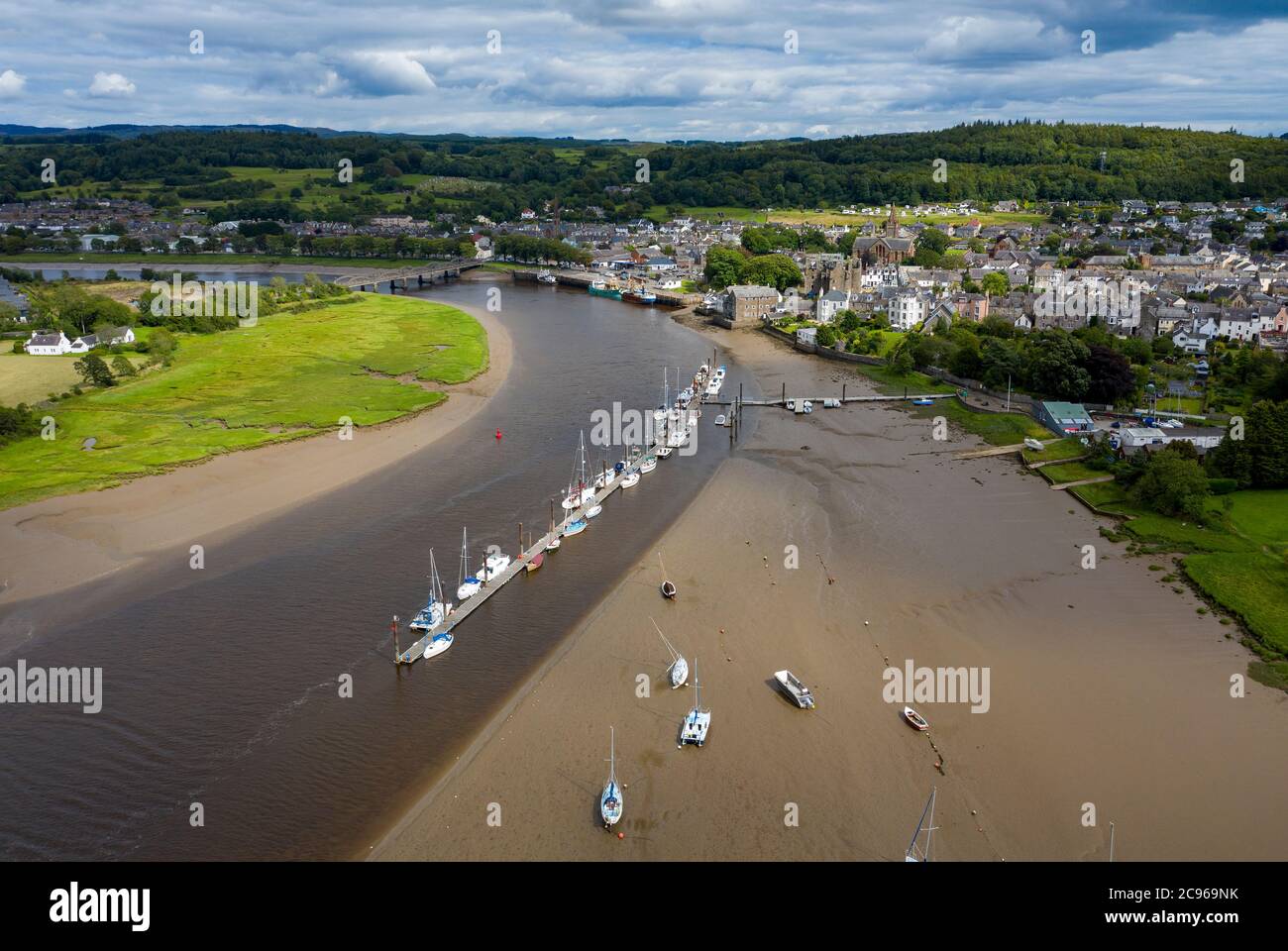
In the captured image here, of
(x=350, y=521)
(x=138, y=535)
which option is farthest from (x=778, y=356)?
(x=138, y=535)

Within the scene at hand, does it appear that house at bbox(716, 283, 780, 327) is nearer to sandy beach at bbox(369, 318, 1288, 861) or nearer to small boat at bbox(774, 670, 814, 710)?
sandy beach at bbox(369, 318, 1288, 861)

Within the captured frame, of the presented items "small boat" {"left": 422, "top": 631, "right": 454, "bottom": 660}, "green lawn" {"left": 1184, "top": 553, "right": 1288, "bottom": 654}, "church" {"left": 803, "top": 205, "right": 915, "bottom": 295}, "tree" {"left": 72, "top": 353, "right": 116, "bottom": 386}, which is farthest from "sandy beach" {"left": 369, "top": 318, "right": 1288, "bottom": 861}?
"church" {"left": 803, "top": 205, "right": 915, "bottom": 295}

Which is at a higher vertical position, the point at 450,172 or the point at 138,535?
the point at 450,172

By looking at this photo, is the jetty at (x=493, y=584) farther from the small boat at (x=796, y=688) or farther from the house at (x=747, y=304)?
the house at (x=747, y=304)

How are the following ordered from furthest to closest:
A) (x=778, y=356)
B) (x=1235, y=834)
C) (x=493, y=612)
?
(x=778, y=356)
(x=493, y=612)
(x=1235, y=834)

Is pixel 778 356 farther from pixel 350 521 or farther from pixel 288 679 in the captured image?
pixel 288 679

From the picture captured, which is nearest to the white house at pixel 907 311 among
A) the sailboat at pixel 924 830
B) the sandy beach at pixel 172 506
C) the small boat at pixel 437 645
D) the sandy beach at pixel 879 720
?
the sandy beach at pixel 879 720

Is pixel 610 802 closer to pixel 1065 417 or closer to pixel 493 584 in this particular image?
pixel 493 584
